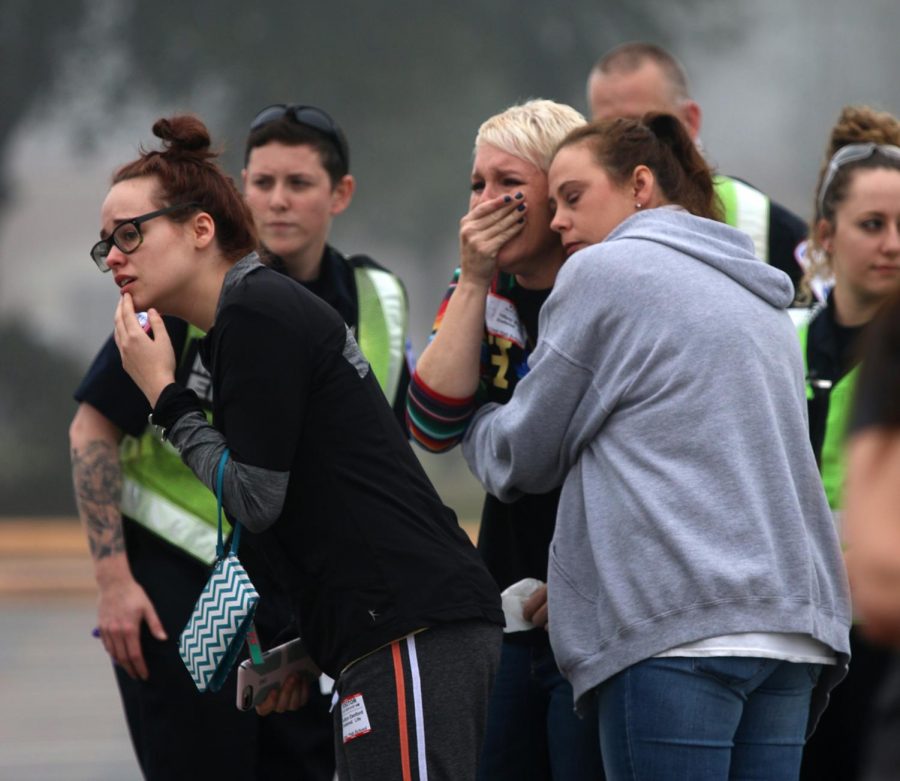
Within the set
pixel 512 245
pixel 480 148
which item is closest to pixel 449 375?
pixel 512 245

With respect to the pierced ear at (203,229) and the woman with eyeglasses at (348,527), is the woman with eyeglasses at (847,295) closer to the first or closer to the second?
the woman with eyeglasses at (348,527)

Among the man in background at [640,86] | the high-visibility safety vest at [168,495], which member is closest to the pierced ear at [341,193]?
the high-visibility safety vest at [168,495]

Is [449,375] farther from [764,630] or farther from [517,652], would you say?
[764,630]

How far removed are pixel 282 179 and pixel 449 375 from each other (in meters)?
1.30

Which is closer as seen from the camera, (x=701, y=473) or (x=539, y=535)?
(x=701, y=473)

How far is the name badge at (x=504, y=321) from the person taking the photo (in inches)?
132

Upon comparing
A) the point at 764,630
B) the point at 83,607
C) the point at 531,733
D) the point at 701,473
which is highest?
the point at 701,473

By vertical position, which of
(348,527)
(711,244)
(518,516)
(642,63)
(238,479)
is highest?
(642,63)

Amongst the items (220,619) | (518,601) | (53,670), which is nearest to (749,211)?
(518,601)

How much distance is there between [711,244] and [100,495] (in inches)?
66.7

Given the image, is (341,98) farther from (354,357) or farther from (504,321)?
(354,357)

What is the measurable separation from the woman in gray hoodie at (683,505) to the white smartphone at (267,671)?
519mm

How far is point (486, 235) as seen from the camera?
3.30m

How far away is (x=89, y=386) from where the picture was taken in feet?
12.5
